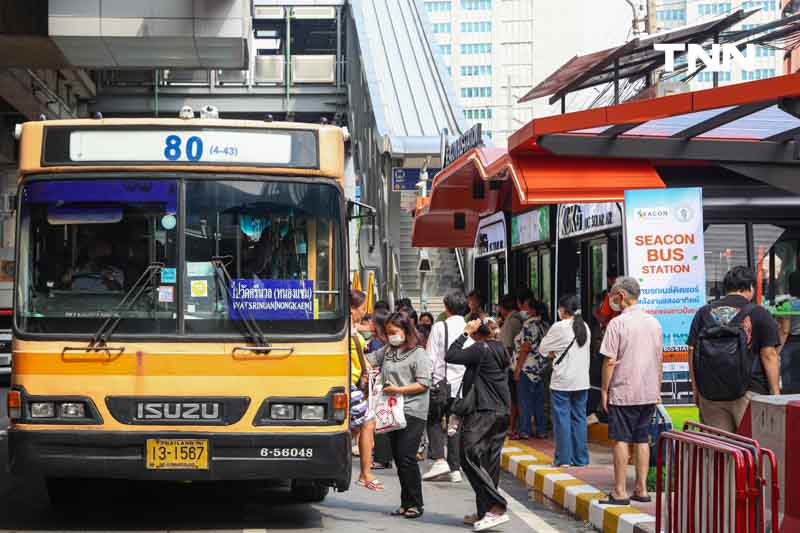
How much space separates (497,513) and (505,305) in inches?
271

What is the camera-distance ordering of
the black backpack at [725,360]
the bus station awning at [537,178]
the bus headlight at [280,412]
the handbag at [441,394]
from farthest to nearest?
the bus station awning at [537,178]
the handbag at [441,394]
the black backpack at [725,360]
the bus headlight at [280,412]

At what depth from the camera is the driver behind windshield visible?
848 cm

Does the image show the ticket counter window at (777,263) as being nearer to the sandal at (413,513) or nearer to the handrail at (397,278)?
the sandal at (413,513)

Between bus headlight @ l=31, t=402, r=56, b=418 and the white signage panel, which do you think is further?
the white signage panel

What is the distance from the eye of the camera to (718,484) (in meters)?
6.09

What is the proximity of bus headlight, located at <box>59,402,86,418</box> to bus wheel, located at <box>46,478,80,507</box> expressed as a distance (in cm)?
128

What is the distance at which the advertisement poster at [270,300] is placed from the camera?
27.9 ft

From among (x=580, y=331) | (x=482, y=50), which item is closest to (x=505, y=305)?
(x=580, y=331)

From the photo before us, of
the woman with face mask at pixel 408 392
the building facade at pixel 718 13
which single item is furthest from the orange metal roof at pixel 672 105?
the building facade at pixel 718 13

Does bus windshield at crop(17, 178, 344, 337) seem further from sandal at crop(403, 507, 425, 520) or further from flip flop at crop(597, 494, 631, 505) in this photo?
flip flop at crop(597, 494, 631, 505)

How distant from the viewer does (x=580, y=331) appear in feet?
40.3

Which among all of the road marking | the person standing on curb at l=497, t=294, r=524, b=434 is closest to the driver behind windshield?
the road marking

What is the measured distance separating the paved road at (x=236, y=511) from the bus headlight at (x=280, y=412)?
87 cm

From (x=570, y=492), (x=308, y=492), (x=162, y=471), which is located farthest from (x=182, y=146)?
(x=570, y=492)
